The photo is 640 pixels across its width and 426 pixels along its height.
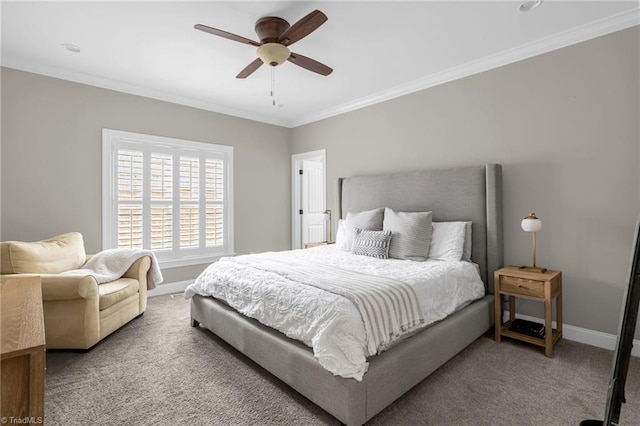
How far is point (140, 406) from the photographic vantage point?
196 centimetres

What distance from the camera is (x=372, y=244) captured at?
3.32 metres

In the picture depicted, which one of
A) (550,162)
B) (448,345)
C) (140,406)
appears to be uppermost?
(550,162)

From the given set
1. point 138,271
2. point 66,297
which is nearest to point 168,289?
point 138,271

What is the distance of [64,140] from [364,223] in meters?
3.60

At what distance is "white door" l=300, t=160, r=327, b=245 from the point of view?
579 centimetres

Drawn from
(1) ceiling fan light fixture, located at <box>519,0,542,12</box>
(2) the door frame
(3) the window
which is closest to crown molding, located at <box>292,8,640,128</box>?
(1) ceiling fan light fixture, located at <box>519,0,542,12</box>

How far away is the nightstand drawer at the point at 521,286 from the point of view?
2.61 metres

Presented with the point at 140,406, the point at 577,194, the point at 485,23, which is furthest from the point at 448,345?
the point at 485,23

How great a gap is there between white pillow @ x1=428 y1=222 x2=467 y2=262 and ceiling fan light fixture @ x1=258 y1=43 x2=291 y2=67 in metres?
2.25

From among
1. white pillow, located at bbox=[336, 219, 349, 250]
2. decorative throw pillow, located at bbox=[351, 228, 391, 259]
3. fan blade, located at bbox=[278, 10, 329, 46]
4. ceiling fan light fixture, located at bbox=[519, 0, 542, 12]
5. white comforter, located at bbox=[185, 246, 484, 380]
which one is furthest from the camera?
white pillow, located at bbox=[336, 219, 349, 250]

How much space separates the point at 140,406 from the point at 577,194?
3759 mm

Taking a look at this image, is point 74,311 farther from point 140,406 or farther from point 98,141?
point 98,141

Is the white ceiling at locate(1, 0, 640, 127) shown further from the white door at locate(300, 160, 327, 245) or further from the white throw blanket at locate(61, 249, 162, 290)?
the white throw blanket at locate(61, 249, 162, 290)

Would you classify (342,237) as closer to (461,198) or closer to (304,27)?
(461,198)
